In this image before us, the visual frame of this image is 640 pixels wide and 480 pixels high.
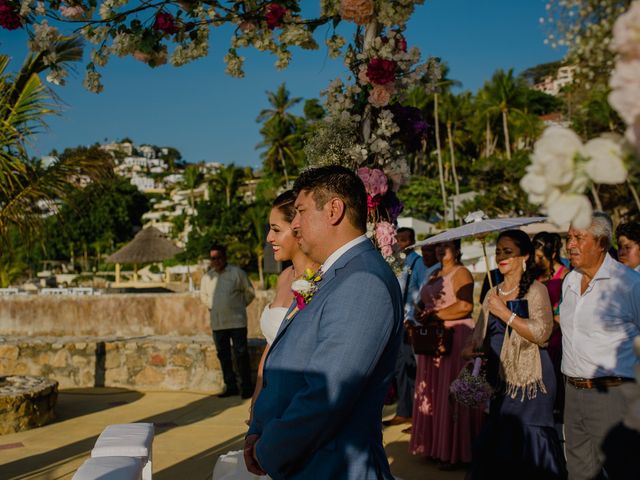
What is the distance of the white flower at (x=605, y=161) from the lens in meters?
1.13

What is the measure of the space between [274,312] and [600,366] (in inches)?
77.5

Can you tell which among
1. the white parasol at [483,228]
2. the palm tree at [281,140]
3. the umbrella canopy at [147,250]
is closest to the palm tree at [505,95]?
the palm tree at [281,140]

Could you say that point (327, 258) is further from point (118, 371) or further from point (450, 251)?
point (118, 371)

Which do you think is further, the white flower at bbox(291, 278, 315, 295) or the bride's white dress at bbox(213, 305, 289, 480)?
the bride's white dress at bbox(213, 305, 289, 480)

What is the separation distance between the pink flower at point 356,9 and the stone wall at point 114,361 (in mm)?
6824

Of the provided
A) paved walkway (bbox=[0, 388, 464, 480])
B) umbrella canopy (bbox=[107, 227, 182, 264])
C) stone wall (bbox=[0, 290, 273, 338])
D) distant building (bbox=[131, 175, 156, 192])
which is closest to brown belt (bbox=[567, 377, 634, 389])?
paved walkway (bbox=[0, 388, 464, 480])

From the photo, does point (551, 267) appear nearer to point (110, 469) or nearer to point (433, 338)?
point (433, 338)

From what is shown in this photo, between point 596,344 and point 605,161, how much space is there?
3.21 m

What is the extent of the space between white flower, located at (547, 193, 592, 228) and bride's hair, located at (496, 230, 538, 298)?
149 inches

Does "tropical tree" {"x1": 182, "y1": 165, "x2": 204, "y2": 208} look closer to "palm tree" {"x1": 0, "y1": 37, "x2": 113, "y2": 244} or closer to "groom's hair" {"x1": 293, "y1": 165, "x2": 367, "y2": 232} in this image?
"palm tree" {"x1": 0, "y1": 37, "x2": 113, "y2": 244}

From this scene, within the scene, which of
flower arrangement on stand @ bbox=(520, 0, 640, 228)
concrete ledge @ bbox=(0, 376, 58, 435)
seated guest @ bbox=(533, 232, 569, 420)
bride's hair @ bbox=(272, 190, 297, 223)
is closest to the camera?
flower arrangement on stand @ bbox=(520, 0, 640, 228)

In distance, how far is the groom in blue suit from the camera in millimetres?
2363

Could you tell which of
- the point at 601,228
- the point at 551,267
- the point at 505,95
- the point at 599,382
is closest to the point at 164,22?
the point at 601,228

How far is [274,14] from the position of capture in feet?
15.7
